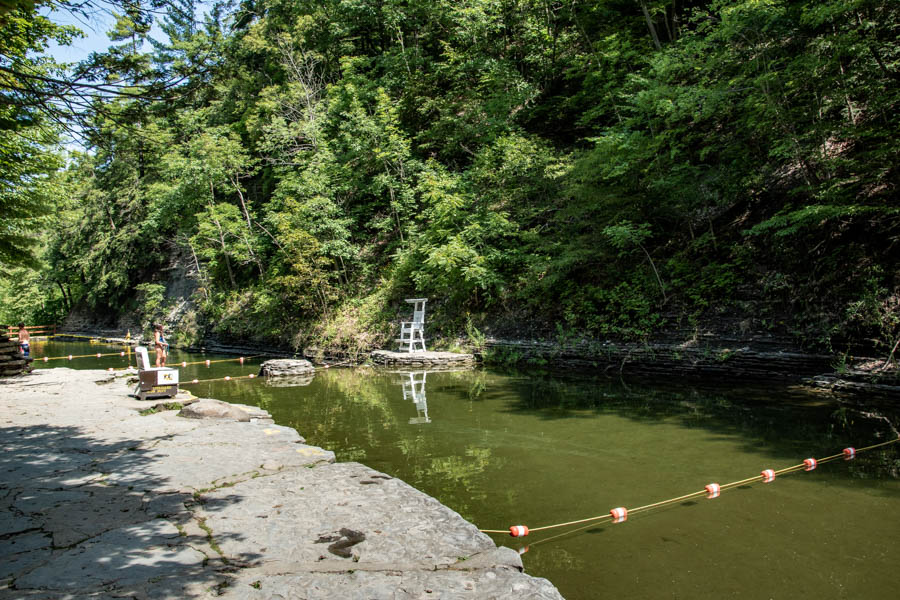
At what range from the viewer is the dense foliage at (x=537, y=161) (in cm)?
836

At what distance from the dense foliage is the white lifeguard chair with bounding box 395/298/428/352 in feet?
2.76

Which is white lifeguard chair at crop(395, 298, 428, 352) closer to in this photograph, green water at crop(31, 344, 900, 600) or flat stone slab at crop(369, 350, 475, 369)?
flat stone slab at crop(369, 350, 475, 369)

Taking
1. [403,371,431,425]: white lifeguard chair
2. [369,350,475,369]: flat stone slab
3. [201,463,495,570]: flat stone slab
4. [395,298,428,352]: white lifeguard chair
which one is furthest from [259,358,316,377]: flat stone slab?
[201,463,495,570]: flat stone slab

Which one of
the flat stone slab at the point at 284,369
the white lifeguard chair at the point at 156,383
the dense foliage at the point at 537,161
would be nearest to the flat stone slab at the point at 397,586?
the dense foliage at the point at 537,161

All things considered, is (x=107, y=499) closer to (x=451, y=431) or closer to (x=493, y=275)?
(x=451, y=431)

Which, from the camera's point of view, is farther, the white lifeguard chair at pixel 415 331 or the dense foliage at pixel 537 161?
the white lifeguard chair at pixel 415 331

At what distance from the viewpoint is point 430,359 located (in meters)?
13.7

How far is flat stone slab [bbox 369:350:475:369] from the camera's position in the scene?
44.6 ft

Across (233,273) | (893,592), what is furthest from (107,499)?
(233,273)

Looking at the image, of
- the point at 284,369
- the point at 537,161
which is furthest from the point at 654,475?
the point at 537,161

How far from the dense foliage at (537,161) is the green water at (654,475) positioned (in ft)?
11.4

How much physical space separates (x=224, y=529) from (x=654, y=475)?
396cm

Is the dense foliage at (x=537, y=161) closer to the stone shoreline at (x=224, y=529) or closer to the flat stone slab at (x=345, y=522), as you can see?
the stone shoreline at (x=224, y=529)

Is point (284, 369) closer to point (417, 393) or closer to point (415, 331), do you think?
point (415, 331)
